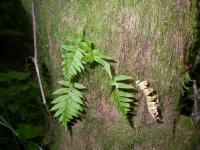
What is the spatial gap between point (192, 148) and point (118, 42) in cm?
110

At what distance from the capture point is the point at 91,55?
2.12m

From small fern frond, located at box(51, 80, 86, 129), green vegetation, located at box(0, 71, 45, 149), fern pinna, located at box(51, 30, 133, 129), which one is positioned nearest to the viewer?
fern pinna, located at box(51, 30, 133, 129)

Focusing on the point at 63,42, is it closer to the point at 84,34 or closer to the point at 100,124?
the point at 84,34

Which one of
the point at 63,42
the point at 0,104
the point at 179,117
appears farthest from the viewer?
the point at 0,104

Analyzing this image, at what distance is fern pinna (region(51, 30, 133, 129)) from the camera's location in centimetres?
211

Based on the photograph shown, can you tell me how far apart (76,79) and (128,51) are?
42cm

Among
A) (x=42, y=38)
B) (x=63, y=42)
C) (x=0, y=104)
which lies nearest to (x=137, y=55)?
(x=63, y=42)

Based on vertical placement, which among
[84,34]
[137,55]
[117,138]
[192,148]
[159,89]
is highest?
[84,34]

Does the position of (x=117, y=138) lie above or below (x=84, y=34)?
below

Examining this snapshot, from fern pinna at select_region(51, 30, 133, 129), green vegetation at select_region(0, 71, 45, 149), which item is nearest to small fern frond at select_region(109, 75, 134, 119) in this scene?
fern pinna at select_region(51, 30, 133, 129)

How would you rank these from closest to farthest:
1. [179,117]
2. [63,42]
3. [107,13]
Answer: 1. [107,13]
2. [63,42]
3. [179,117]

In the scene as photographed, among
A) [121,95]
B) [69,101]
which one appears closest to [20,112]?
[69,101]

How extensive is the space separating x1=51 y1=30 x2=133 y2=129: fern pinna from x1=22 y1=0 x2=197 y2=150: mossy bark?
0.24 feet

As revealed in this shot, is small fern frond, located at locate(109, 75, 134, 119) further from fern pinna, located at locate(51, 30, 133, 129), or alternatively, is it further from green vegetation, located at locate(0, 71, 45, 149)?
green vegetation, located at locate(0, 71, 45, 149)
